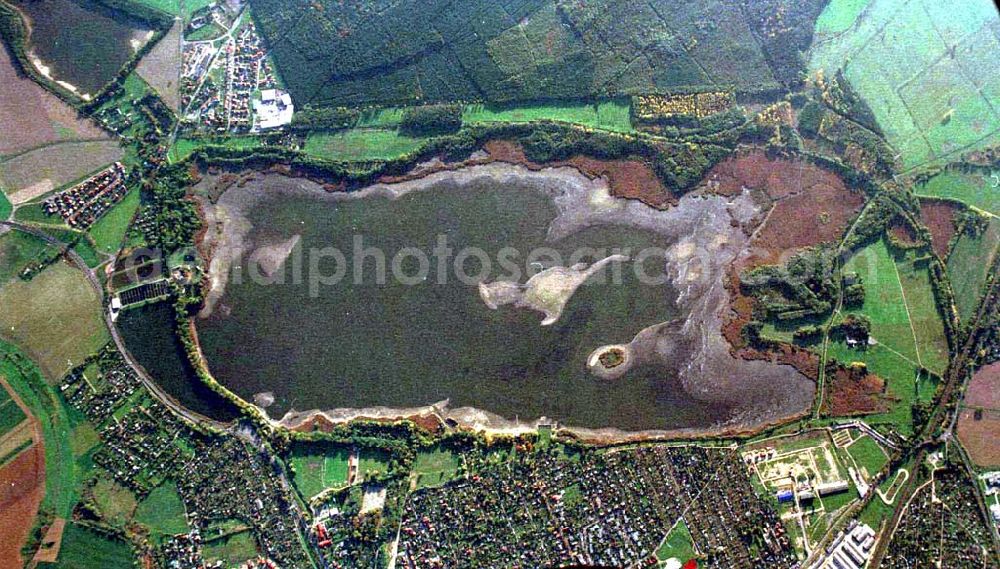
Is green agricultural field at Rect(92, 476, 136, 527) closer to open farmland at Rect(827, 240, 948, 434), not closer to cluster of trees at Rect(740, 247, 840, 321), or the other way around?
cluster of trees at Rect(740, 247, 840, 321)

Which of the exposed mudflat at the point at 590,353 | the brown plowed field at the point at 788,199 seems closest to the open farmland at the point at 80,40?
the exposed mudflat at the point at 590,353

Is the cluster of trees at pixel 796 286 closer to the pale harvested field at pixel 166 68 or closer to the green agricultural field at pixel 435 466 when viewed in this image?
the green agricultural field at pixel 435 466

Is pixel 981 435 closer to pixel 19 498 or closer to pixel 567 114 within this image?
pixel 567 114

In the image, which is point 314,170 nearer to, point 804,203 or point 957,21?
point 804,203

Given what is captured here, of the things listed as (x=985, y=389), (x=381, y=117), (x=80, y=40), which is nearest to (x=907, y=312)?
(x=985, y=389)

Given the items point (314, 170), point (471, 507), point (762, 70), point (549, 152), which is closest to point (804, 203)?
point (762, 70)

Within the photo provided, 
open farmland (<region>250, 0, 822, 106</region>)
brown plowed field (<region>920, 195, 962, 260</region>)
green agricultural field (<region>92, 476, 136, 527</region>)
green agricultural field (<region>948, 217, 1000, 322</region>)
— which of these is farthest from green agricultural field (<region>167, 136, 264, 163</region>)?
green agricultural field (<region>948, 217, 1000, 322</region>)
